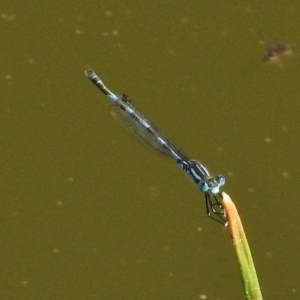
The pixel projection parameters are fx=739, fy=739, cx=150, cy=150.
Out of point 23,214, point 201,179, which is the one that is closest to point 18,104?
point 23,214

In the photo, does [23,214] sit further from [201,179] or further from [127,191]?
[201,179]

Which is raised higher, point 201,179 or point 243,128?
point 243,128

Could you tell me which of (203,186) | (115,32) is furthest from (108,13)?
(203,186)

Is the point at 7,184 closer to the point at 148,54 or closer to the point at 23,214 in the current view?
the point at 23,214

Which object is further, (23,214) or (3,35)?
(23,214)

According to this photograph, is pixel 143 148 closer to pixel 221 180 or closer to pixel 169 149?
pixel 169 149

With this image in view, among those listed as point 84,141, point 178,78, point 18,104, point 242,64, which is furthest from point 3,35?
point 242,64

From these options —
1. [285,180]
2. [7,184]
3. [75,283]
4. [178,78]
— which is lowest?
[75,283]

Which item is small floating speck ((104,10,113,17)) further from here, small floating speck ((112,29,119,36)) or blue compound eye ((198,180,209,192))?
blue compound eye ((198,180,209,192))
